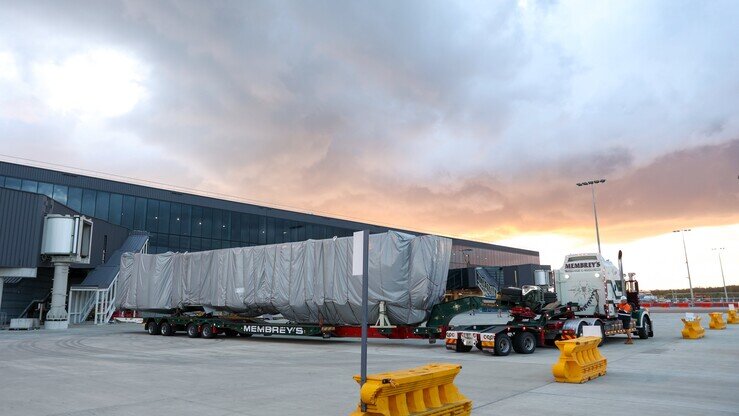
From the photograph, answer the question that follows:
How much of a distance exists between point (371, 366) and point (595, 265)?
38.8 ft

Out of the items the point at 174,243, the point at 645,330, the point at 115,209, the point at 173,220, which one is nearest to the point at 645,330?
the point at 645,330

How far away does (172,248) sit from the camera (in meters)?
49.8

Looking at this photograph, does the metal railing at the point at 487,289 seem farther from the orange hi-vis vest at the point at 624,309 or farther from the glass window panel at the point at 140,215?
the glass window panel at the point at 140,215

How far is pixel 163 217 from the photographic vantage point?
49312 mm

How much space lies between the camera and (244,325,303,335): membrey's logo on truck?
Result: 837 inches

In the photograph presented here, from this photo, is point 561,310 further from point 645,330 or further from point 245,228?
point 245,228

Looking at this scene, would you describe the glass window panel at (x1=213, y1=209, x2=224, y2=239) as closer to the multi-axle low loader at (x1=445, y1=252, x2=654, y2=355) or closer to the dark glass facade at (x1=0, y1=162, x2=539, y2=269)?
the dark glass facade at (x1=0, y1=162, x2=539, y2=269)

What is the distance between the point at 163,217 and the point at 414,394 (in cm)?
4761

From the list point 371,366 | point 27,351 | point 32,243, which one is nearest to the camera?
point 371,366

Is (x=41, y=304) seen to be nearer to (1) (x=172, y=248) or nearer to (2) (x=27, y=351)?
(1) (x=172, y=248)

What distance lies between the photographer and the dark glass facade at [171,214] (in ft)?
141

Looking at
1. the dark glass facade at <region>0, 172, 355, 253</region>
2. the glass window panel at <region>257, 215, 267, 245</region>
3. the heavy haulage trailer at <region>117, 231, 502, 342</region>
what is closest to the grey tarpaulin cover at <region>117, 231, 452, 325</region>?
the heavy haulage trailer at <region>117, 231, 502, 342</region>

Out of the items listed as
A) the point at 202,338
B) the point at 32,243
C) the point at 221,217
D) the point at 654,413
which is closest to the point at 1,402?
the point at 654,413

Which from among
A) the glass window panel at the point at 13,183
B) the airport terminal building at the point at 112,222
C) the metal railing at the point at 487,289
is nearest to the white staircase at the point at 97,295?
the airport terminal building at the point at 112,222
